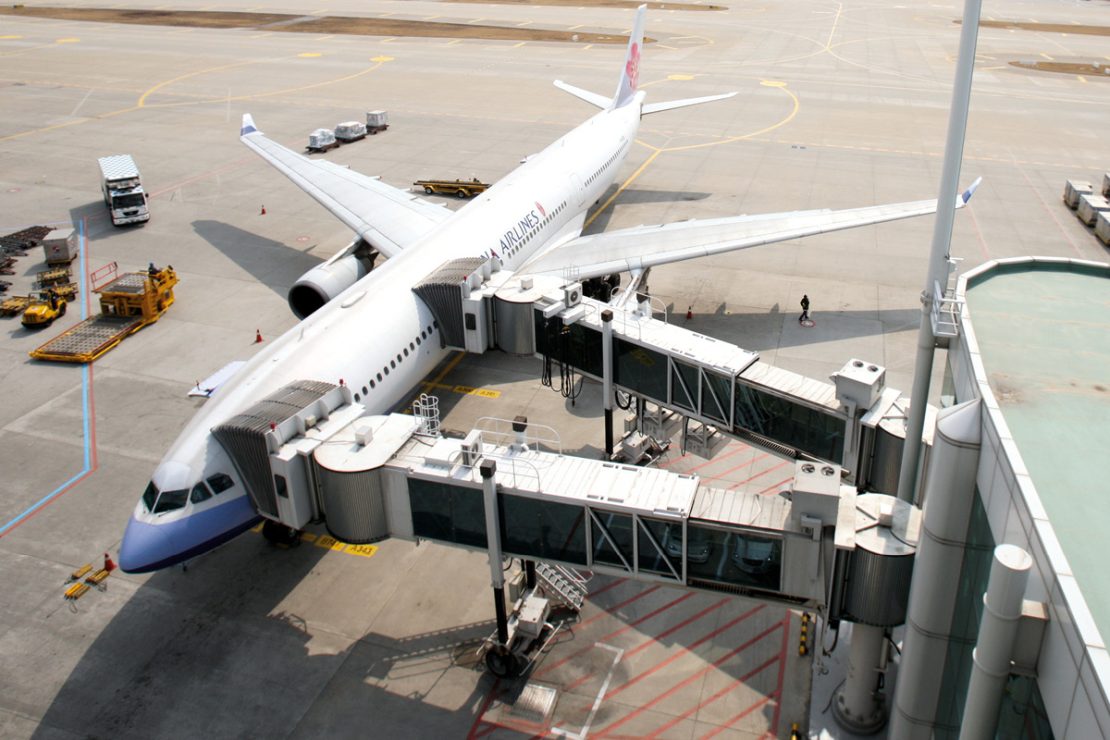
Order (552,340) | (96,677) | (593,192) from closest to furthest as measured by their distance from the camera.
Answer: (96,677) → (552,340) → (593,192)

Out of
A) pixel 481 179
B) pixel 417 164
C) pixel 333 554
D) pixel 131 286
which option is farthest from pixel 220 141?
pixel 333 554

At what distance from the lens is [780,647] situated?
2212 centimetres

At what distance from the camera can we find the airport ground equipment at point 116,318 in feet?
120

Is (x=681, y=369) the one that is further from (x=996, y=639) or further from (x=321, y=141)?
(x=321, y=141)

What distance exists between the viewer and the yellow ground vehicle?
38812mm

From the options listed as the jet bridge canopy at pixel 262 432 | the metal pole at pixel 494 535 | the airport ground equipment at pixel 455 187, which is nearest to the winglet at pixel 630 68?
the airport ground equipment at pixel 455 187

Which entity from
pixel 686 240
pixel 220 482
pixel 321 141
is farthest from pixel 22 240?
pixel 686 240

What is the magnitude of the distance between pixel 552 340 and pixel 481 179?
32821mm

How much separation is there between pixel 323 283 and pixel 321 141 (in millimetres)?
32980

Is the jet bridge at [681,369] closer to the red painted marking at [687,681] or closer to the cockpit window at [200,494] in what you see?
the red painted marking at [687,681]

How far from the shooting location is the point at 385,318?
27969 mm

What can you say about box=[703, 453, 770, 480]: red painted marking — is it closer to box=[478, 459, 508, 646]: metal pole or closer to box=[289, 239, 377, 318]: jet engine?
box=[478, 459, 508, 646]: metal pole

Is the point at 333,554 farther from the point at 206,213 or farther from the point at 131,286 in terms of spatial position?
the point at 206,213

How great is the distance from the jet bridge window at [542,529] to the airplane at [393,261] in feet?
24.4
